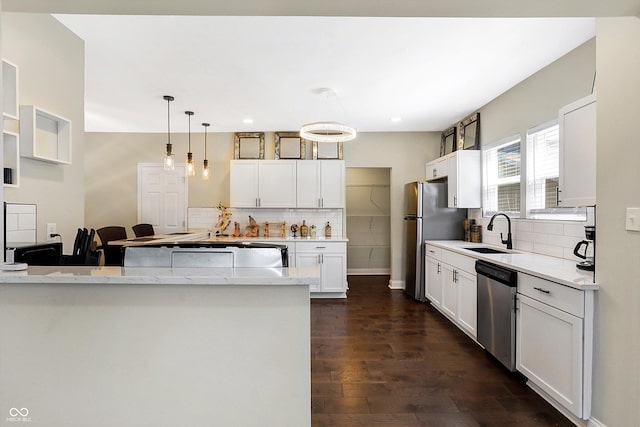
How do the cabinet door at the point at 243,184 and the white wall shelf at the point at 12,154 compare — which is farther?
the cabinet door at the point at 243,184

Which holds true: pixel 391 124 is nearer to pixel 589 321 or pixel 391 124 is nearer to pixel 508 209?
pixel 508 209

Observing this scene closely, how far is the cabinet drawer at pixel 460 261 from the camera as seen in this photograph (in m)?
3.15

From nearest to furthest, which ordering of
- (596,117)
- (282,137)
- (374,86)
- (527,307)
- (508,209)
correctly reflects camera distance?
1. (596,117)
2. (527,307)
3. (374,86)
4. (508,209)
5. (282,137)

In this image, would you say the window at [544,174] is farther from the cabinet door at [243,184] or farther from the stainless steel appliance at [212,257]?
the cabinet door at [243,184]

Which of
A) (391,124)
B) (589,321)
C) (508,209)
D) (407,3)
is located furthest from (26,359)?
(391,124)

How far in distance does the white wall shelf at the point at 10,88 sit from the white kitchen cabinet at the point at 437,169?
4.37m

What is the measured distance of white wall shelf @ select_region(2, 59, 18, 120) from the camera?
176 cm

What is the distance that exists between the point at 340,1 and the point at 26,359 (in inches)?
84.9

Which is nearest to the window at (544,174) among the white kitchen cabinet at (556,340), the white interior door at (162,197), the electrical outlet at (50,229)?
the white kitchen cabinet at (556,340)

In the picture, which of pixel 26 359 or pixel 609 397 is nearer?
pixel 26 359

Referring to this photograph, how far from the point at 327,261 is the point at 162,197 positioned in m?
3.06

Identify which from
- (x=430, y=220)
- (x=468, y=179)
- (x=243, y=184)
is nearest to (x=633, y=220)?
(x=468, y=179)

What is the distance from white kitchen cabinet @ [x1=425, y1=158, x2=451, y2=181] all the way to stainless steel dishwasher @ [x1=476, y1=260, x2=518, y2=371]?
1.94m

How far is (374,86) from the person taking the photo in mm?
3383
